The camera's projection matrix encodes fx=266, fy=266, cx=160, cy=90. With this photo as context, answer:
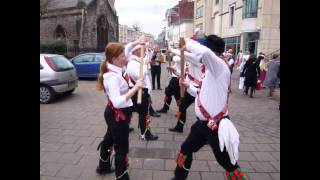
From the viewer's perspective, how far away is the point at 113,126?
10.5 feet

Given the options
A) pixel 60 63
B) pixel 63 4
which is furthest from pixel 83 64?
pixel 63 4

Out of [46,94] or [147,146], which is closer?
[147,146]

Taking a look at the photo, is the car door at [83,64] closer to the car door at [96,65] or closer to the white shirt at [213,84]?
the car door at [96,65]

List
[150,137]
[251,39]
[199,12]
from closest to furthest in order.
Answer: [150,137]
[251,39]
[199,12]

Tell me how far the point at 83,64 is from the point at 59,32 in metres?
17.9

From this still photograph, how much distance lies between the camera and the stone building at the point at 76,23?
2773 centimetres

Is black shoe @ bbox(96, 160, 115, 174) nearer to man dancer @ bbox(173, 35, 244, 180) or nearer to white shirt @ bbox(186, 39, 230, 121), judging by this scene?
man dancer @ bbox(173, 35, 244, 180)

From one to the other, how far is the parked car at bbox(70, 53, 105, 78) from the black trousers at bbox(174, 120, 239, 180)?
11199 millimetres

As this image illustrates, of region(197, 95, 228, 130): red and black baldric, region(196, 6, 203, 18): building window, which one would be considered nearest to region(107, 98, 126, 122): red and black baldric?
region(197, 95, 228, 130): red and black baldric

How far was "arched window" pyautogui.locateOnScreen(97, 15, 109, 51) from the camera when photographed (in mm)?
30694

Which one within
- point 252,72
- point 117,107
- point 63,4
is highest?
point 63,4

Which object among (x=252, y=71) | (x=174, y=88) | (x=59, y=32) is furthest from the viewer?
(x=59, y=32)

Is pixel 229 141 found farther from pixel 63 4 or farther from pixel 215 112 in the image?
pixel 63 4

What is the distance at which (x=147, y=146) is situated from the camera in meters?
4.91
